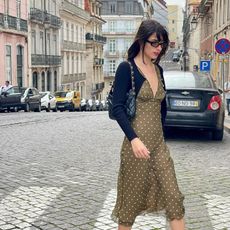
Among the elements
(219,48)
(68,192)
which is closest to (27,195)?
(68,192)

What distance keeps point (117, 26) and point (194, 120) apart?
84.3 m

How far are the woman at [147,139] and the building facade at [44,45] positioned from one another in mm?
40918

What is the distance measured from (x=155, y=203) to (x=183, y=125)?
651 centimetres

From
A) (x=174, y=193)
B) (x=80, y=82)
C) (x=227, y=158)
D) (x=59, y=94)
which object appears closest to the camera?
(x=174, y=193)

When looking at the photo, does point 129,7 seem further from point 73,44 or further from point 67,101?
point 67,101

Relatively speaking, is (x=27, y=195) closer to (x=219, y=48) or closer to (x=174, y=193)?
(x=174, y=193)

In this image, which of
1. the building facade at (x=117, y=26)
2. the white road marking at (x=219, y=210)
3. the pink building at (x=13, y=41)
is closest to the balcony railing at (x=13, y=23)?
the pink building at (x=13, y=41)

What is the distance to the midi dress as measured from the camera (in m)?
3.81

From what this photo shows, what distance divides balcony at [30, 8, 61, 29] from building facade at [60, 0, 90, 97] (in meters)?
3.26

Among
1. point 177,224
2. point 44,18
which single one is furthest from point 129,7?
point 177,224

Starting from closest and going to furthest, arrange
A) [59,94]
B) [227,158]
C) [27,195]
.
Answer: [27,195]
[227,158]
[59,94]

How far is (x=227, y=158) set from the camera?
870 cm

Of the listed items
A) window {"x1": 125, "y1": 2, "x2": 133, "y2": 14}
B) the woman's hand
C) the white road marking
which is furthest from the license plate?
window {"x1": 125, "y1": 2, "x2": 133, "y2": 14}

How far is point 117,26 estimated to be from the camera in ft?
305
